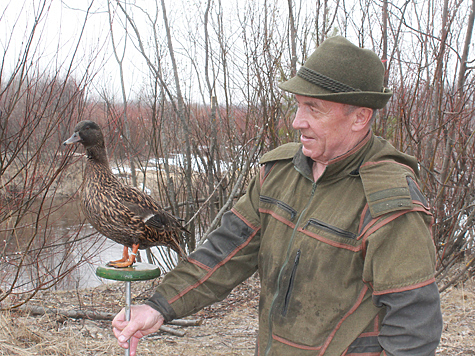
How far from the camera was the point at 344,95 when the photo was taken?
1.73 m

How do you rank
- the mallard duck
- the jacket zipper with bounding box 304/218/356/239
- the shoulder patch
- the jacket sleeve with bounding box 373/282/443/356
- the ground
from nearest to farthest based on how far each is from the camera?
the jacket sleeve with bounding box 373/282/443/356 → the jacket zipper with bounding box 304/218/356/239 → the shoulder patch → the mallard duck → the ground

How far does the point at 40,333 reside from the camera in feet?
14.3

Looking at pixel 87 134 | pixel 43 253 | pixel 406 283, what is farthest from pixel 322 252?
pixel 43 253

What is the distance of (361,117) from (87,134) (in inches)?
63.4

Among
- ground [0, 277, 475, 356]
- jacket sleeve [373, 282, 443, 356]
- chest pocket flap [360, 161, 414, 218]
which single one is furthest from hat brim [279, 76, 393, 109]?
ground [0, 277, 475, 356]

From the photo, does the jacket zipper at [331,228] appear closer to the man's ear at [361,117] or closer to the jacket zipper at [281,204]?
the jacket zipper at [281,204]

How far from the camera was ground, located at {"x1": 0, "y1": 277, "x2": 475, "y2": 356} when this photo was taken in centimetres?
423

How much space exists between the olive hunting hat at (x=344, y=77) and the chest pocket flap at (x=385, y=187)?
275 mm

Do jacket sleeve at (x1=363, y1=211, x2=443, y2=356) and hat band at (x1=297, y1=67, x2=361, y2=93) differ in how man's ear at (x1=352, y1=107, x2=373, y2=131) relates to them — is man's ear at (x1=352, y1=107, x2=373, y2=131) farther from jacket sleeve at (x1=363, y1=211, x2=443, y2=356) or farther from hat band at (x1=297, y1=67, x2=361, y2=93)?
jacket sleeve at (x1=363, y1=211, x2=443, y2=356)

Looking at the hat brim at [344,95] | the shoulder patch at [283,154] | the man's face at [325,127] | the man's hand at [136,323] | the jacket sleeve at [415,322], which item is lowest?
the man's hand at [136,323]

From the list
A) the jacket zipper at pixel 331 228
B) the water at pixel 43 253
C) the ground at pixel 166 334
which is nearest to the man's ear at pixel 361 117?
the jacket zipper at pixel 331 228

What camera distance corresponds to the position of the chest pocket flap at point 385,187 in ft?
5.24

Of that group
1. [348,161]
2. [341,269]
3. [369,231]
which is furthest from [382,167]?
[341,269]

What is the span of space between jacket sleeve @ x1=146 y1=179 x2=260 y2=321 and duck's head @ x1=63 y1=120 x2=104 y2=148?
0.99 m
